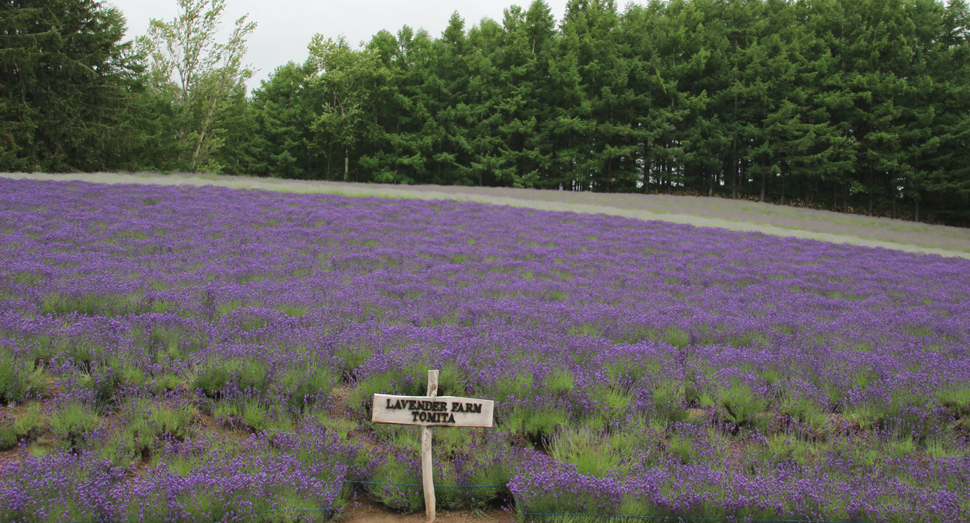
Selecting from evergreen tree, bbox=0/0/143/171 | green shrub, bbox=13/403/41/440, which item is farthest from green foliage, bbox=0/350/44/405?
evergreen tree, bbox=0/0/143/171

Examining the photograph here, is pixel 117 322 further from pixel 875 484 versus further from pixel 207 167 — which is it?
pixel 207 167

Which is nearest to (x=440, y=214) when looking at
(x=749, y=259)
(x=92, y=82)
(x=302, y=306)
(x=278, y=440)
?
(x=749, y=259)

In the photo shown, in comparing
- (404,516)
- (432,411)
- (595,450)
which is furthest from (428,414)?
(595,450)

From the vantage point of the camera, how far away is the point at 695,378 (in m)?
4.86

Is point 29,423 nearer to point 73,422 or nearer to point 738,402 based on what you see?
point 73,422

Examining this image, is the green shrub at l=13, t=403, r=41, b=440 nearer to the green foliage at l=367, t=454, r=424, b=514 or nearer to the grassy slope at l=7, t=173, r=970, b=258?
the green foliage at l=367, t=454, r=424, b=514

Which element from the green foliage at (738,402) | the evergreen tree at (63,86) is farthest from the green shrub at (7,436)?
the evergreen tree at (63,86)

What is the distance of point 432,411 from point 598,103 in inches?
1695

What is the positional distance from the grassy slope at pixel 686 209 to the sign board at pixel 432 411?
18243 millimetres

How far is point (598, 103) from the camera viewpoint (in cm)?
4247

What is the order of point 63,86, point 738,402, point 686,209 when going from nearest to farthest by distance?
1. point 738,402
2. point 686,209
3. point 63,86

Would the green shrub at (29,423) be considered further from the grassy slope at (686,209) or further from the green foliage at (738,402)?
the grassy slope at (686,209)

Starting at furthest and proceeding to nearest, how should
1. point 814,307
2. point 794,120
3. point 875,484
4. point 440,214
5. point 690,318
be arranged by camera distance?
point 794,120 → point 440,214 → point 814,307 → point 690,318 → point 875,484

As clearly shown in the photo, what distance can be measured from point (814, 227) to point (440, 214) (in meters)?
17.5
